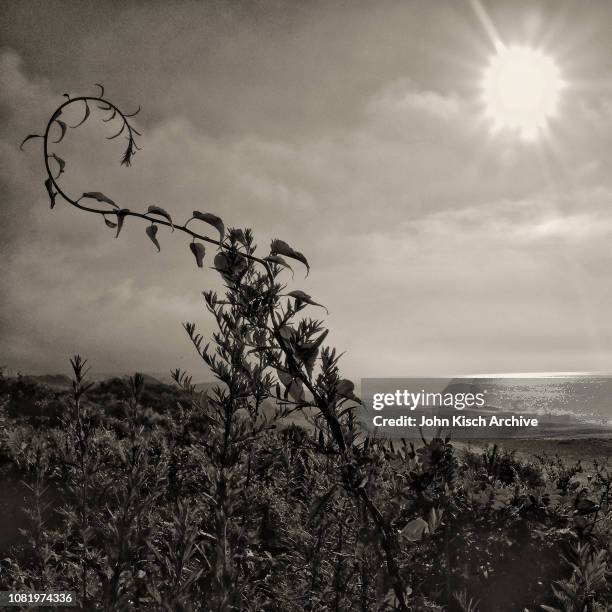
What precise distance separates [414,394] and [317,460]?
8.03 ft

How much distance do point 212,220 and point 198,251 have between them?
66 millimetres

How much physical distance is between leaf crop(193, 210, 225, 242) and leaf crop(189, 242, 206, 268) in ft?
0.15

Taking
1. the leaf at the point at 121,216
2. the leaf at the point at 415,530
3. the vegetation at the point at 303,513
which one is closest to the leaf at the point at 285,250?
the vegetation at the point at 303,513

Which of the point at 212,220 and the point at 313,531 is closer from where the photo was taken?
the point at 212,220

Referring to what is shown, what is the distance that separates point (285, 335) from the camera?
Result: 2.95ft

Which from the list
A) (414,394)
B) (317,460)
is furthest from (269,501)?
(317,460)

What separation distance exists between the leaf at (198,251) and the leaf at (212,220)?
45 mm

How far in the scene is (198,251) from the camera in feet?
3.30

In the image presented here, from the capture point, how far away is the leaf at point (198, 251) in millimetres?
995

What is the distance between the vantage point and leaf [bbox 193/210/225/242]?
98cm

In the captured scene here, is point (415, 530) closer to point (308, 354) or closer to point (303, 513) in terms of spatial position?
point (308, 354)

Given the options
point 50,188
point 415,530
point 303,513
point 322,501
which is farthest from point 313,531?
point 50,188

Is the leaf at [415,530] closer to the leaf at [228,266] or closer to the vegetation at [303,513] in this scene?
the vegetation at [303,513]

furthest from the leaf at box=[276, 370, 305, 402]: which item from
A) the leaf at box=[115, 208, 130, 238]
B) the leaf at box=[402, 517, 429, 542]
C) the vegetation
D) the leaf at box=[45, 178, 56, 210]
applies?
the leaf at box=[45, 178, 56, 210]
